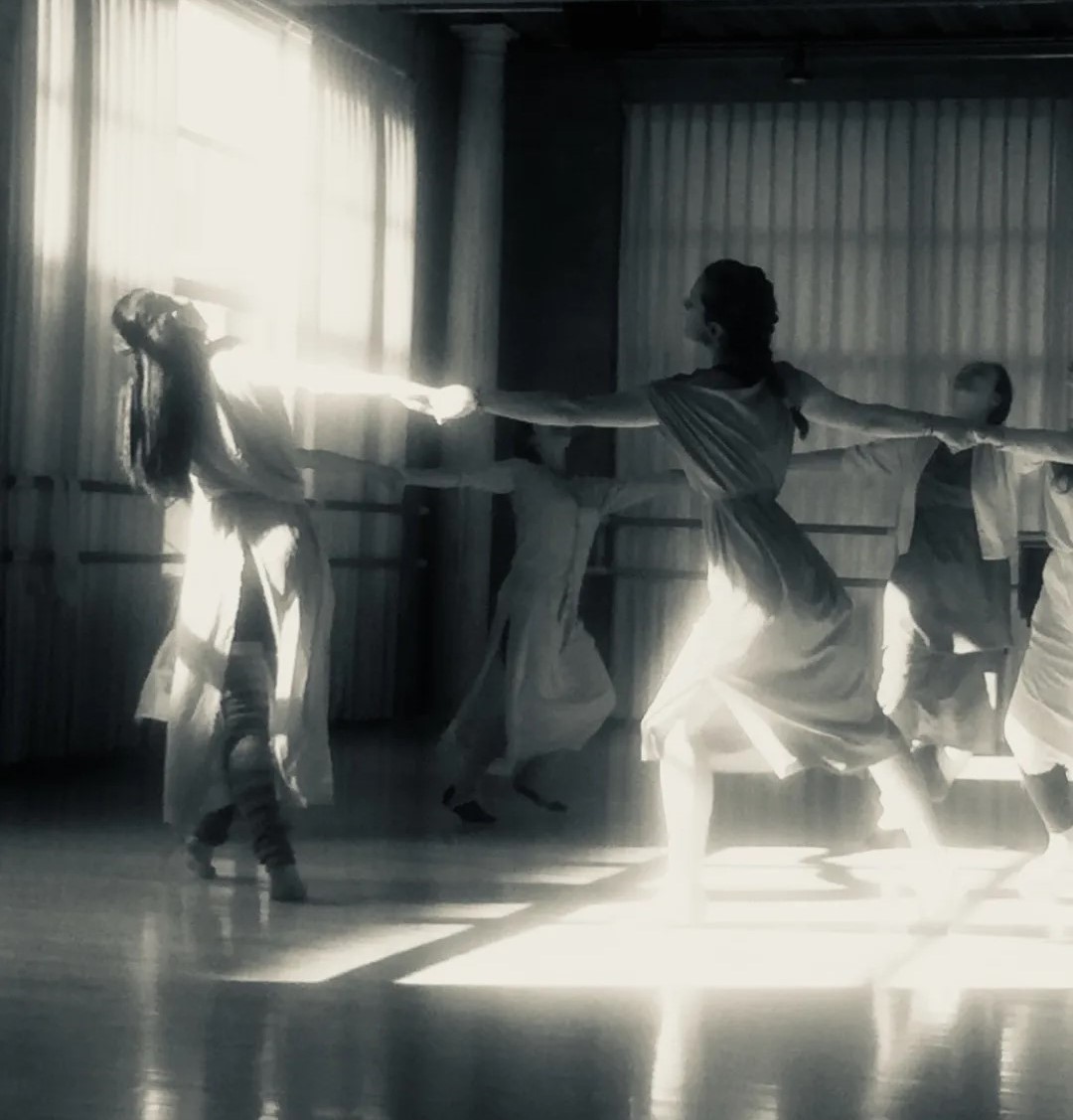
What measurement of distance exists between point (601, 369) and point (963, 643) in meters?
5.24

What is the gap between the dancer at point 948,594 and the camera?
226 inches

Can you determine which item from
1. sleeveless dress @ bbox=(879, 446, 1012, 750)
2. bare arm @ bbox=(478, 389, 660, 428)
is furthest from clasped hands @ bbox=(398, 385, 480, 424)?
sleeveless dress @ bbox=(879, 446, 1012, 750)

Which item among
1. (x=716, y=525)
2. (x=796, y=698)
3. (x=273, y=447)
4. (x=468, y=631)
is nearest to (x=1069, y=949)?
(x=796, y=698)

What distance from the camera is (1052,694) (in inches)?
208

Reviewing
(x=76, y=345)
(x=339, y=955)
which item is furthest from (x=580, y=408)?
(x=76, y=345)

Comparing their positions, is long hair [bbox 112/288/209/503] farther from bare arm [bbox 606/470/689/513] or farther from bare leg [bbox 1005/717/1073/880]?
bare leg [bbox 1005/717/1073/880]

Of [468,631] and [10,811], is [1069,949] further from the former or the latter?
[468,631]

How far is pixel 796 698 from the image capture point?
4445 millimetres

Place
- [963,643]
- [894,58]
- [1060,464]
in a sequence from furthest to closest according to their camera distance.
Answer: [894,58] < [963,643] < [1060,464]

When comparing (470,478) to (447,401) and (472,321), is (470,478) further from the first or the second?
(472,321)

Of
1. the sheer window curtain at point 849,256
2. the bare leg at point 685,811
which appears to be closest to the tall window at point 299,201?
the sheer window curtain at point 849,256

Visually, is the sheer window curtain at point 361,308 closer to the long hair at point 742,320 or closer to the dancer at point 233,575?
the dancer at point 233,575

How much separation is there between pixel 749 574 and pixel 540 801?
90.4 inches

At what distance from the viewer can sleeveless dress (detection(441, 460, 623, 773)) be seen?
6355 millimetres
